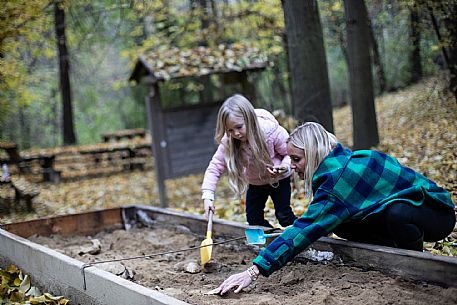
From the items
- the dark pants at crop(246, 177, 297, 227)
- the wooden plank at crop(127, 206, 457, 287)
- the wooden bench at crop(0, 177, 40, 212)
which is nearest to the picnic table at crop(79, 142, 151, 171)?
the wooden bench at crop(0, 177, 40, 212)

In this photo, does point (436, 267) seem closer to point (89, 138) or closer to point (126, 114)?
point (126, 114)

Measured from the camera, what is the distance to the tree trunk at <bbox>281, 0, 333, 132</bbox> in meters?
6.60

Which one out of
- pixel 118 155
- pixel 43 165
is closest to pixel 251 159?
pixel 43 165

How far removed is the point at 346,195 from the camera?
3.16 metres

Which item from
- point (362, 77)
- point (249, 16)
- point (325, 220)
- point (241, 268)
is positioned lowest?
point (241, 268)

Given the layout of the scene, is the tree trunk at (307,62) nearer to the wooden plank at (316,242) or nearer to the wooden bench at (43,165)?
the wooden plank at (316,242)

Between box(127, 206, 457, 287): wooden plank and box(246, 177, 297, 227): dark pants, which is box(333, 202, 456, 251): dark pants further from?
box(246, 177, 297, 227): dark pants

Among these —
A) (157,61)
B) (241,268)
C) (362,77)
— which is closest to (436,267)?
(241,268)

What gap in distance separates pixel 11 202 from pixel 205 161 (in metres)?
3.33

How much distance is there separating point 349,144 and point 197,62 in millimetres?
3334

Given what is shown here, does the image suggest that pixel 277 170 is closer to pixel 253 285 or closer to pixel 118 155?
pixel 253 285

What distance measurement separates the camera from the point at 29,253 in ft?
14.9

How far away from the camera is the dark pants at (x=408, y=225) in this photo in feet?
10.6

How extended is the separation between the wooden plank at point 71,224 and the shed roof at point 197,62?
2787 millimetres
